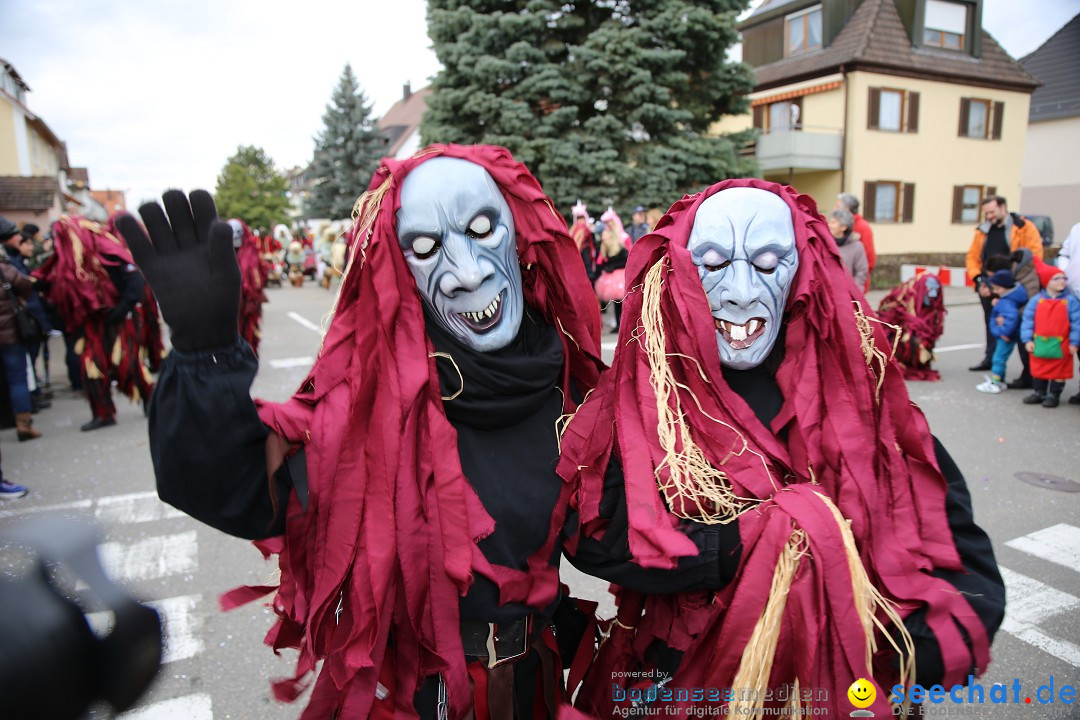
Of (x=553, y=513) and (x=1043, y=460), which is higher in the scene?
(x=553, y=513)

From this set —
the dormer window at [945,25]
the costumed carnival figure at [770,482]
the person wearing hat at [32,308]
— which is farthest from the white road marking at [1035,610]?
the dormer window at [945,25]

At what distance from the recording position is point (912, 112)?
803 inches

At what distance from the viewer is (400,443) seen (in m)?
1.50

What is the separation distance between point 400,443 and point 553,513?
15.0 inches

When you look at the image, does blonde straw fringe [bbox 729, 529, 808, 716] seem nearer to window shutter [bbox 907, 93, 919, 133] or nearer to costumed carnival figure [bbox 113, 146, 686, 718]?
costumed carnival figure [bbox 113, 146, 686, 718]

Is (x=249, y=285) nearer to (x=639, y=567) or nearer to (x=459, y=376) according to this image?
(x=459, y=376)

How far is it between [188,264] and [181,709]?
87.0 inches

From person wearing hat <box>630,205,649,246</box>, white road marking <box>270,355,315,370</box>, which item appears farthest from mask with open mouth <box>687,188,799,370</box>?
person wearing hat <box>630,205,649,246</box>

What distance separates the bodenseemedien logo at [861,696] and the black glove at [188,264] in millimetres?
1380

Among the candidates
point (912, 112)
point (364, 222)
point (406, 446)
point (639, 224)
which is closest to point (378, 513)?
point (406, 446)

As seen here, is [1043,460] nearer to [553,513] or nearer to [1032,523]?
[1032,523]

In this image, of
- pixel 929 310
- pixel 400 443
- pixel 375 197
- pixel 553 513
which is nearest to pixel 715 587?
pixel 553 513

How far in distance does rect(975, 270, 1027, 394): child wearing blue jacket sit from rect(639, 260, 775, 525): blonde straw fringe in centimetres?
701

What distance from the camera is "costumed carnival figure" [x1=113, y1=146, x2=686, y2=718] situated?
1.31m
